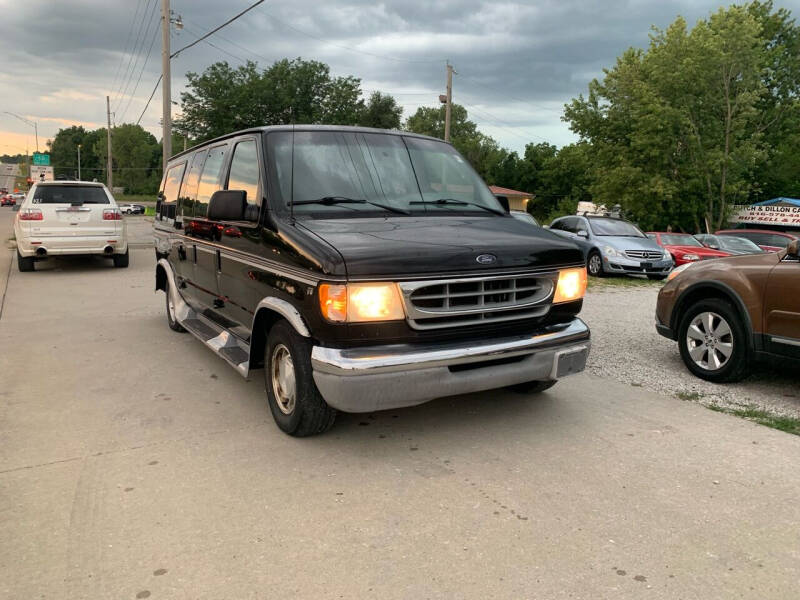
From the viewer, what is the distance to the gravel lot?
5141mm

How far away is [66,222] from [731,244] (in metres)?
16.4

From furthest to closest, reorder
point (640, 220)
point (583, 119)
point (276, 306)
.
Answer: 1. point (583, 119)
2. point (640, 220)
3. point (276, 306)

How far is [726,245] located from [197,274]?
51.5 feet

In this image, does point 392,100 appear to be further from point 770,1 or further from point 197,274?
point 197,274

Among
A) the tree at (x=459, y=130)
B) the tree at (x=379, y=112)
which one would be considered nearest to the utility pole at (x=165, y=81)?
the tree at (x=379, y=112)

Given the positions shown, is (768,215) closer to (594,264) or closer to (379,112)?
(594,264)

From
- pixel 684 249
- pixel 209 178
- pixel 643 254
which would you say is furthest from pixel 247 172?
pixel 684 249

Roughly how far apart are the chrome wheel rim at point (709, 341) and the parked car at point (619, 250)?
28.4 ft

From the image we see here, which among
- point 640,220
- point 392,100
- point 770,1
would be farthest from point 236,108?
point 770,1

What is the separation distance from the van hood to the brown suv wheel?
6.39 ft

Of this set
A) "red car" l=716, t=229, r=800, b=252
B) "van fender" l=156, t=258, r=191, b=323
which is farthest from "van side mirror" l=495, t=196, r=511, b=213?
"red car" l=716, t=229, r=800, b=252

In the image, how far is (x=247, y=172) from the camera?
4703 millimetres

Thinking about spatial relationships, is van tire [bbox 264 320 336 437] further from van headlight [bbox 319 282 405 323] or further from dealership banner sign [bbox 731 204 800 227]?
dealership banner sign [bbox 731 204 800 227]

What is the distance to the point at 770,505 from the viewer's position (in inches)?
129
